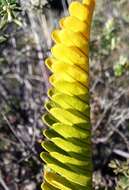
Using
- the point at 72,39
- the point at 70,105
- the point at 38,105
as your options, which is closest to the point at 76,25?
the point at 72,39

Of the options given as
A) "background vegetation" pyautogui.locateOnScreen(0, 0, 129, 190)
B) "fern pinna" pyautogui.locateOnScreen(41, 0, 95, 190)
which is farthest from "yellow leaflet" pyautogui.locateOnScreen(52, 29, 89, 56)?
"background vegetation" pyautogui.locateOnScreen(0, 0, 129, 190)

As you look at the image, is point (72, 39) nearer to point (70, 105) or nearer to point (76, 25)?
point (76, 25)

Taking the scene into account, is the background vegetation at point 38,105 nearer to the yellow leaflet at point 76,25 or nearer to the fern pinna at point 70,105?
the fern pinna at point 70,105

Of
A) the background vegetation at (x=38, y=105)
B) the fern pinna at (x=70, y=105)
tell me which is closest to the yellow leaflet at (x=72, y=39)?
the fern pinna at (x=70, y=105)

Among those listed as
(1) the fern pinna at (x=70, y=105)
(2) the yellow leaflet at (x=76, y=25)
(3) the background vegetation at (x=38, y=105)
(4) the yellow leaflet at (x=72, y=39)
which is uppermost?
(2) the yellow leaflet at (x=76, y=25)

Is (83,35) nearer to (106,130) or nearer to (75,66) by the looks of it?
(75,66)

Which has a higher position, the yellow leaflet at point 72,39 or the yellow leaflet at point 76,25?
the yellow leaflet at point 76,25

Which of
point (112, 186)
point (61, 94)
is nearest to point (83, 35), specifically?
point (61, 94)
